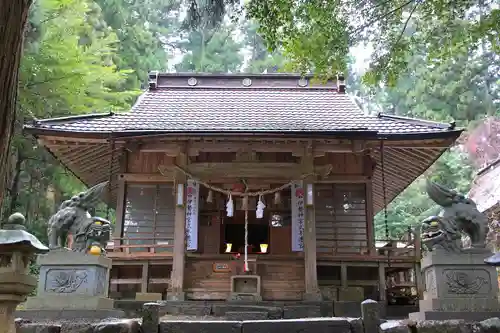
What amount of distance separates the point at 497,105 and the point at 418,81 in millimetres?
4750

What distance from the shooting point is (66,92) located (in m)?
14.1

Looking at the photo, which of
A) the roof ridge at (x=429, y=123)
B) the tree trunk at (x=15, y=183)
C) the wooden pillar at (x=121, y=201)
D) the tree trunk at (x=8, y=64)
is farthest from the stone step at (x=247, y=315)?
the tree trunk at (x=15, y=183)

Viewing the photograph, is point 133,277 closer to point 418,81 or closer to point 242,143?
point 242,143

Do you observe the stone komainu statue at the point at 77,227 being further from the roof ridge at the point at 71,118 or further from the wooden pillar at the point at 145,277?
the roof ridge at the point at 71,118

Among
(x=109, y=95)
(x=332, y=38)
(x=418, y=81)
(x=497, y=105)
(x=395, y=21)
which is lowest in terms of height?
(x=332, y=38)

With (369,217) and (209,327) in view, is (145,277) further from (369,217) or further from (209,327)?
(369,217)

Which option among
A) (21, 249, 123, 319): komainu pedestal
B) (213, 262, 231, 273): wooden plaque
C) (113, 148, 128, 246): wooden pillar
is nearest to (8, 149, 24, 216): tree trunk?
(113, 148, 128, 246): wooden pillar

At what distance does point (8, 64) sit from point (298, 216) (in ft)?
30.6

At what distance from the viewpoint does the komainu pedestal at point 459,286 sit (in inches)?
286

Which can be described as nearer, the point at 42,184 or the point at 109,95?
the point at 109,95

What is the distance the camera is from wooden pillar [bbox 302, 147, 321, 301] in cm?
1084

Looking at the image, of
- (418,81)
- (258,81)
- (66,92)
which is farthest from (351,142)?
(418,81)

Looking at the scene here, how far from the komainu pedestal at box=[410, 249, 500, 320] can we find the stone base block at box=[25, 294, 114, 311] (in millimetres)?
5194

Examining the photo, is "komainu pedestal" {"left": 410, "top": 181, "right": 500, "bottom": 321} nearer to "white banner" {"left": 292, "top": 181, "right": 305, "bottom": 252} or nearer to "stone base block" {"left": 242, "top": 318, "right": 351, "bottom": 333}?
"stone base block" {"left": 242, "top": 318, "right": 351, "bottom": 333}
